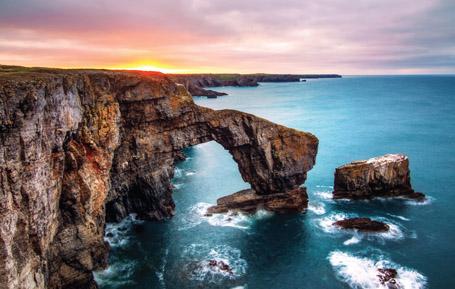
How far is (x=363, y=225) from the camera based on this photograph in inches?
2205

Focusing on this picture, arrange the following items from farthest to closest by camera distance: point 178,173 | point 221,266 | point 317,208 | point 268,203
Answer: point 178,173 < point 317,208 < point 268,203 < point 221,266

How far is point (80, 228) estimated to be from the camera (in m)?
39.8

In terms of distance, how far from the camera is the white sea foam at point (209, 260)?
1768 inches

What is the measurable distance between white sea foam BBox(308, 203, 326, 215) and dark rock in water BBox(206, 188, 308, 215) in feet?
4.10

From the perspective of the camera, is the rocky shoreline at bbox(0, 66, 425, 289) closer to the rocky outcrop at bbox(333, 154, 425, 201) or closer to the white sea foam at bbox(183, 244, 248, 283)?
the rocky outcrop at bbox(333, 154, 425, 201)

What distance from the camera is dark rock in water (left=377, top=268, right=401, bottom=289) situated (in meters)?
42.4

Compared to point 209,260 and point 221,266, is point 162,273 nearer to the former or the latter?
point 209,260

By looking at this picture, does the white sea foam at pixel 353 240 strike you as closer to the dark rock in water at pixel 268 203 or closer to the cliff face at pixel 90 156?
the dark rock in water at pixel 268 203

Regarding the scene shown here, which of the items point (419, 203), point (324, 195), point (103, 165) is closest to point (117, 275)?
point (103, 165)

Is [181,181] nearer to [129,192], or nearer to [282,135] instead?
[129,192]

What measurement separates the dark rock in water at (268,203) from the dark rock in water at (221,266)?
1502cm

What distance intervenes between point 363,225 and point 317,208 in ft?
30.3

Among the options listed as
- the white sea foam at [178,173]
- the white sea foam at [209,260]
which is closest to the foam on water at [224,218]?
the white sea foam at [209,260]

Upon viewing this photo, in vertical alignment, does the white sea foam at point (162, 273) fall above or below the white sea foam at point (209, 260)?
below
